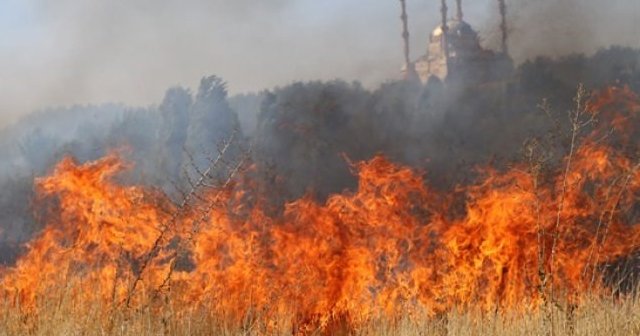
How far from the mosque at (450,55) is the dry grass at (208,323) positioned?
5765cm

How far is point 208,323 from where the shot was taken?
24.6 ft

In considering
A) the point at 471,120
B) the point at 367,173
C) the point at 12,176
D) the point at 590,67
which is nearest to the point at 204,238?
the point at 367,173

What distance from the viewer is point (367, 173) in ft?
60.5

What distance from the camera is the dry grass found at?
6301 mm

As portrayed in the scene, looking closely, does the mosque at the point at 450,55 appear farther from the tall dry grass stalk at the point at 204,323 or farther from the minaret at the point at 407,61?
the tall dry grass stalk at the point at 204,323

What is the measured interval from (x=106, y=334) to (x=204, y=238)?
9.77m

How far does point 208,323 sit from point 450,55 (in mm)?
68096

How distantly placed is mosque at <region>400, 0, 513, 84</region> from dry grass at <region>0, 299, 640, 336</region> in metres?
57.7

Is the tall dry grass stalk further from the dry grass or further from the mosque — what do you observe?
the mosque

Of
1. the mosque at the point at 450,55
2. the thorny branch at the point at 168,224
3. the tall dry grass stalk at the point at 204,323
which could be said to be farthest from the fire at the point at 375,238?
the mosque at the point at 450,55

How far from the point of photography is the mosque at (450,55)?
67562 millimetres

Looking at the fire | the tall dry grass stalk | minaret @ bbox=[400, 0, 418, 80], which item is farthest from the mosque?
the tall dry grass stalk

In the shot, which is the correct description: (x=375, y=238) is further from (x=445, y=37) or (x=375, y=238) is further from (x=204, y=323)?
(x=445, y=37)

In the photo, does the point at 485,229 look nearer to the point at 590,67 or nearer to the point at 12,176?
the point at 12,176
